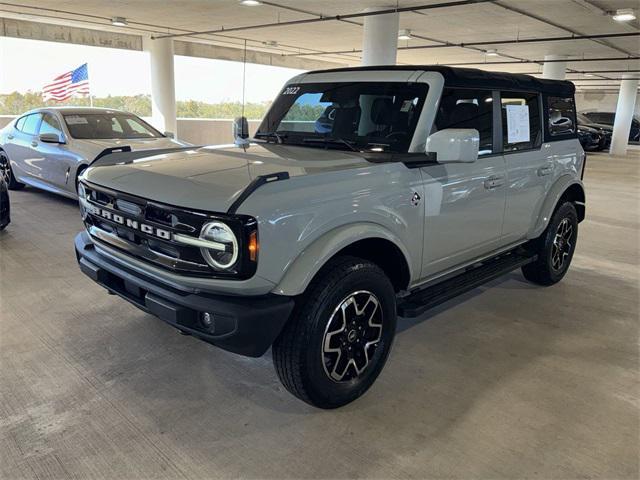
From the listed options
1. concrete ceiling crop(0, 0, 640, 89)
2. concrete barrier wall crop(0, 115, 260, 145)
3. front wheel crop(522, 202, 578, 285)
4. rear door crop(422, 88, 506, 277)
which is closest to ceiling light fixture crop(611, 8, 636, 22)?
concrete ceiling crop(0, 0, 640, 89)

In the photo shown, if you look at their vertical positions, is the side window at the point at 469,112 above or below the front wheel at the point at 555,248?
above

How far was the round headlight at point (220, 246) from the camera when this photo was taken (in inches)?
82.8

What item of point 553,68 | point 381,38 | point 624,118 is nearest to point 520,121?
point 381,38

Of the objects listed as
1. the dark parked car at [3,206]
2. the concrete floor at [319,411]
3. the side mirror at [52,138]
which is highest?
the side mirror at [52,138]

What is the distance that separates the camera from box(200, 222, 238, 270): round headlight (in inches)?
82.8

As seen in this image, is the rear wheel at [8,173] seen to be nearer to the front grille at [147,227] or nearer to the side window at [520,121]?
the front grille at [147,227]

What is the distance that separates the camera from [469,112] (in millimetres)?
3271

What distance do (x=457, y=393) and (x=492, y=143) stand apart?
1.71 metres

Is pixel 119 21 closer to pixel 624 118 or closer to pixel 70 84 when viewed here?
pixel 70 84

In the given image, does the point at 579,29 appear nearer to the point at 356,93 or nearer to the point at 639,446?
the point at 356,93

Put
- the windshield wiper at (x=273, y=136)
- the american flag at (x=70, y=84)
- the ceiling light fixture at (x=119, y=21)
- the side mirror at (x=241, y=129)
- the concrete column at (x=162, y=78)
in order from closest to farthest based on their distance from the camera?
the windshield wiper at (x=273, y=136)
the side mirror at (x=241, y=129)
the ceiling light fixture at (x=119, y=21)
the american flag at (x=70, y=84)
the concrete column at (x=162, y=78)

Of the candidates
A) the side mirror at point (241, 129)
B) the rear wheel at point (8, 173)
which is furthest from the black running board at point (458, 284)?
the rear wheel at point (8, 173)

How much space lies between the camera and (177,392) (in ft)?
8.86

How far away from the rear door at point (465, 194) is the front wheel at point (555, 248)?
2.71 ft
